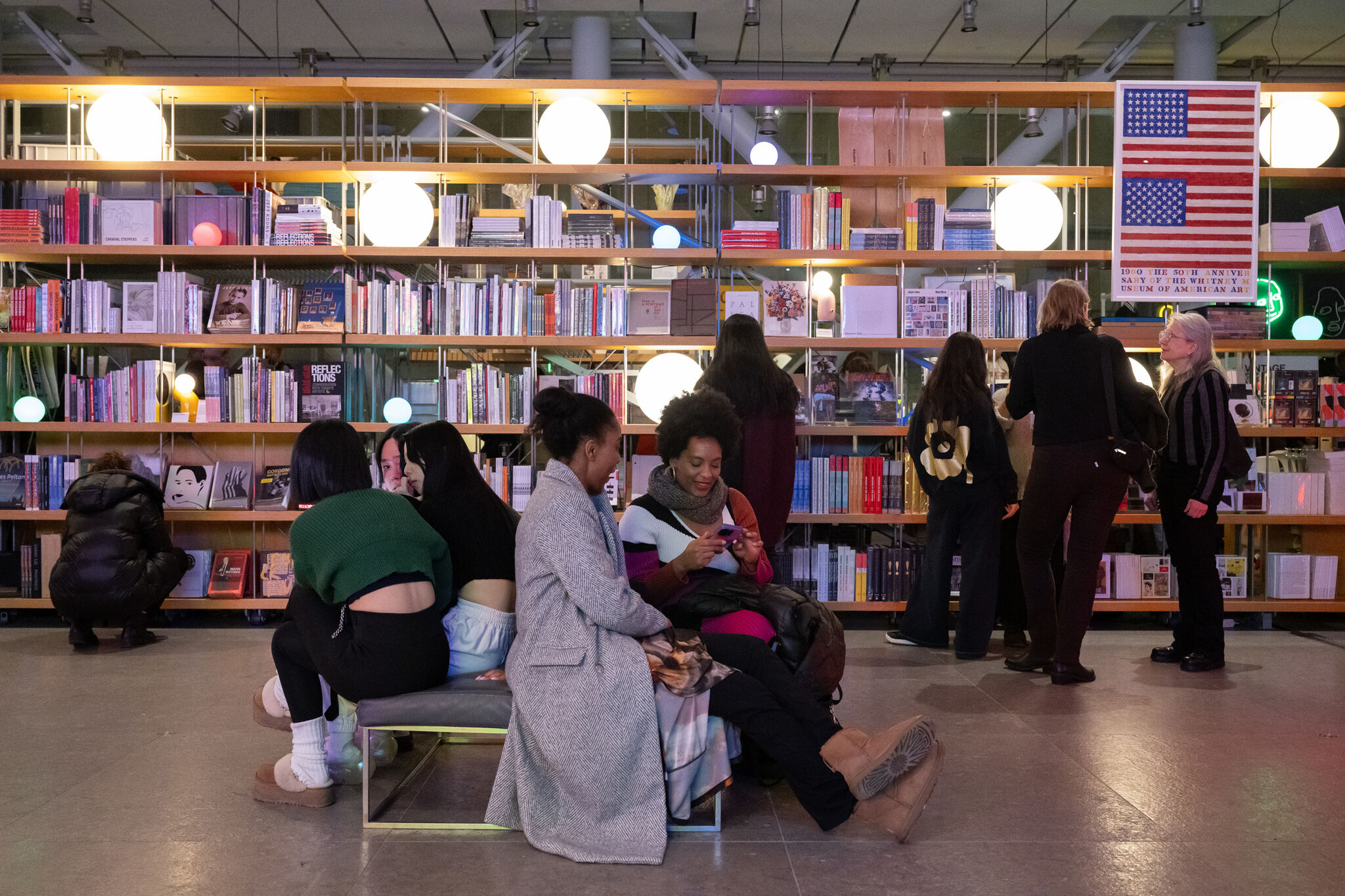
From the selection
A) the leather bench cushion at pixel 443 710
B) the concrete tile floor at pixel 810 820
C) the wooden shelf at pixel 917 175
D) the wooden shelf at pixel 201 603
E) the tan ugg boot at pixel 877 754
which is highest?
the wooden shelf at pixel 917 175

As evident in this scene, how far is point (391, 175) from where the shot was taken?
223 inches

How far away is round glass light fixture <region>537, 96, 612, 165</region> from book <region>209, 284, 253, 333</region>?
5.99ft

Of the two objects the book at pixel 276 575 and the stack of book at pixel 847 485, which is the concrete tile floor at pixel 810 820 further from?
the stack of book at pixel 847 485

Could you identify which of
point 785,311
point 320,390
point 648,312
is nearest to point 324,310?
point 320,390

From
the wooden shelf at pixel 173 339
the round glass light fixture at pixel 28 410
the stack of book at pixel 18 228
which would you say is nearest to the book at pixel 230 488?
the wooden shelf at pixel 173 339

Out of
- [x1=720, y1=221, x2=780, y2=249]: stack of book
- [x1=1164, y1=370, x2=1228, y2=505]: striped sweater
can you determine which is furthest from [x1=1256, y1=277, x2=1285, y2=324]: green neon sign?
[x1=720, y1=221, x2=780, y2=249]: stack of book

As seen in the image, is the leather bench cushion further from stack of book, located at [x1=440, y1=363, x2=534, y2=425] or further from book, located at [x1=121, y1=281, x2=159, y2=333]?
book, located at [x1=121, y1=281, x2=159, y2=333]

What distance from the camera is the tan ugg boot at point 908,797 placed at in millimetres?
2512

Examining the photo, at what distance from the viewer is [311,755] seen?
2879mm

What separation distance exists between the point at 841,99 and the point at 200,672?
4.37 metres

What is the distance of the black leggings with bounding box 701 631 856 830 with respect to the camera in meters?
2.54

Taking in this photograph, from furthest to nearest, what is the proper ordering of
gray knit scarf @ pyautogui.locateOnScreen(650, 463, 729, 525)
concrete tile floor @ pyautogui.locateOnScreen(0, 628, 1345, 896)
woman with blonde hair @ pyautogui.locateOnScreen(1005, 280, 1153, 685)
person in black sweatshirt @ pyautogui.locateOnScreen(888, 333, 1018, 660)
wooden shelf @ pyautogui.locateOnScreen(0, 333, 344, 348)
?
wooden shelf @ pyautogui.locateOnScreen(0, 333, 344, 348)
person in black sweatshirt @ pyautogui.locateOnScreen(888, 333, 1018, 660)
woman with blonde hair @ pyautogui.locateOnScreen(1005, 280, 1153, 685)
gray knit scarf @ pyautogui.locateOnScreen(650, 463, 729, 525)
concrete tile floor @ pyautogui.locateOnScreen(0, 628, 1345, 896)

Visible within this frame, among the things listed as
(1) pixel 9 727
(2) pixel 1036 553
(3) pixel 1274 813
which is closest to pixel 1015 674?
(2) pixel 1036 553

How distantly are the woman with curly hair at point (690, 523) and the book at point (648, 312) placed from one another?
2273 mm
